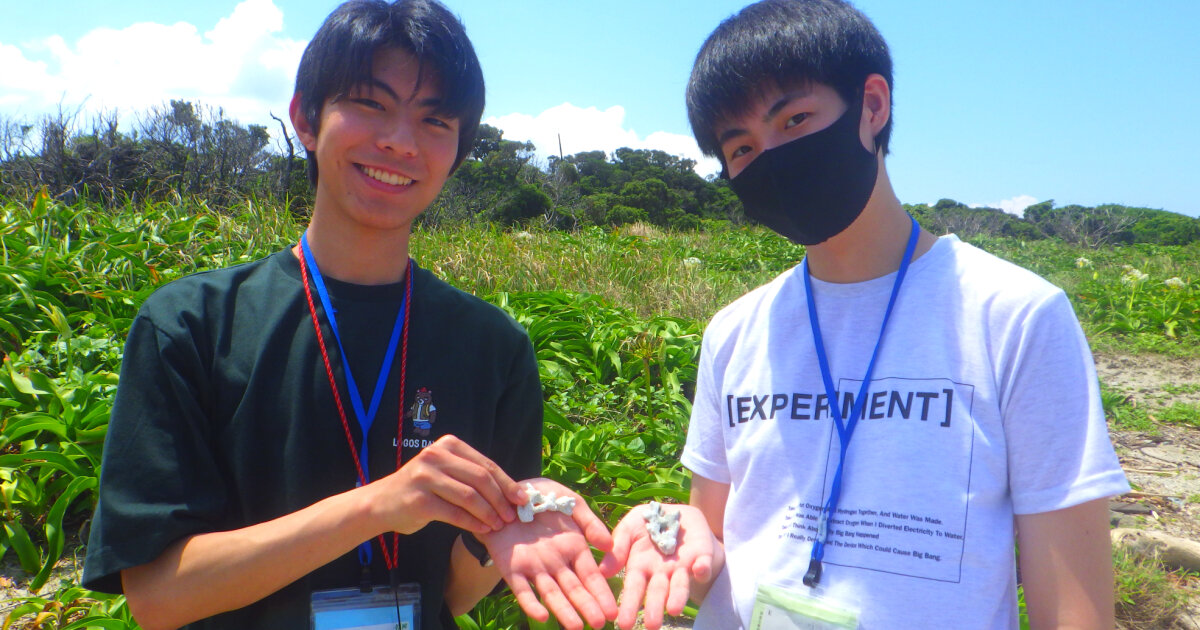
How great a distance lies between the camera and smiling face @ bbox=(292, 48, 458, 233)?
1613mm

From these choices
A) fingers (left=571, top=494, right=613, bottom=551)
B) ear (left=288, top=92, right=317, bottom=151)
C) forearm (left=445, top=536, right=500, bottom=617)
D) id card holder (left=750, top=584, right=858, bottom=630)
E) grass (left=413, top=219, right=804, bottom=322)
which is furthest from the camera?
grass (left=413, top=219, right=804, bottom=322)

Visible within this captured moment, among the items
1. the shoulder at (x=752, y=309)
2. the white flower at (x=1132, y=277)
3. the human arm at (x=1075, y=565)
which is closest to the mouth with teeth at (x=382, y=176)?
the shoulder at (x=752, y=309)

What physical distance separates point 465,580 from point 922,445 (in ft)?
3.35

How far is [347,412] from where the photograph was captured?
153cm

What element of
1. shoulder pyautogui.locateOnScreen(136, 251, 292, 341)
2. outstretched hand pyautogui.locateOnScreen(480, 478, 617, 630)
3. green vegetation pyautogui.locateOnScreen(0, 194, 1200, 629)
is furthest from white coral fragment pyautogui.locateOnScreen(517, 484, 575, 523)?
green vegetation pyautogui.locateOnScreen(0, 194, 1200, 629)

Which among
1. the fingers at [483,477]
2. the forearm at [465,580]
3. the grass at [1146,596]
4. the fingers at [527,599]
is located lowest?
the grass at [1146,596]

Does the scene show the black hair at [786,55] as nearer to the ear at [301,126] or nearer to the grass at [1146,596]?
the ear at [301,126]

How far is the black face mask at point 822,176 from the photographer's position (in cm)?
155

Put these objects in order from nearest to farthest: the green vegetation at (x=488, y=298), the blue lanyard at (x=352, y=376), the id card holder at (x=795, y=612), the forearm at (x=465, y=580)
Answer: the id card holder at (x=795, y=612) < the blue lanyard at (x=352, y=376) < the forearm at (x=465, y=580) < the green vegetation at (x=488, y=298)

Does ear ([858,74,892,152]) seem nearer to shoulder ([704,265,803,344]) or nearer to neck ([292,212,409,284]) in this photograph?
shoulder ([704,265,803,344])

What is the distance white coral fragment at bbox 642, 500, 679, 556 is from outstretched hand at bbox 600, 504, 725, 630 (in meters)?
0.01

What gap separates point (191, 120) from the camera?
1228 centimetres

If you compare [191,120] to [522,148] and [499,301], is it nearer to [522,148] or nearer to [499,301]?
[499,301]

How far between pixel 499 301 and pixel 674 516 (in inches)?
153
